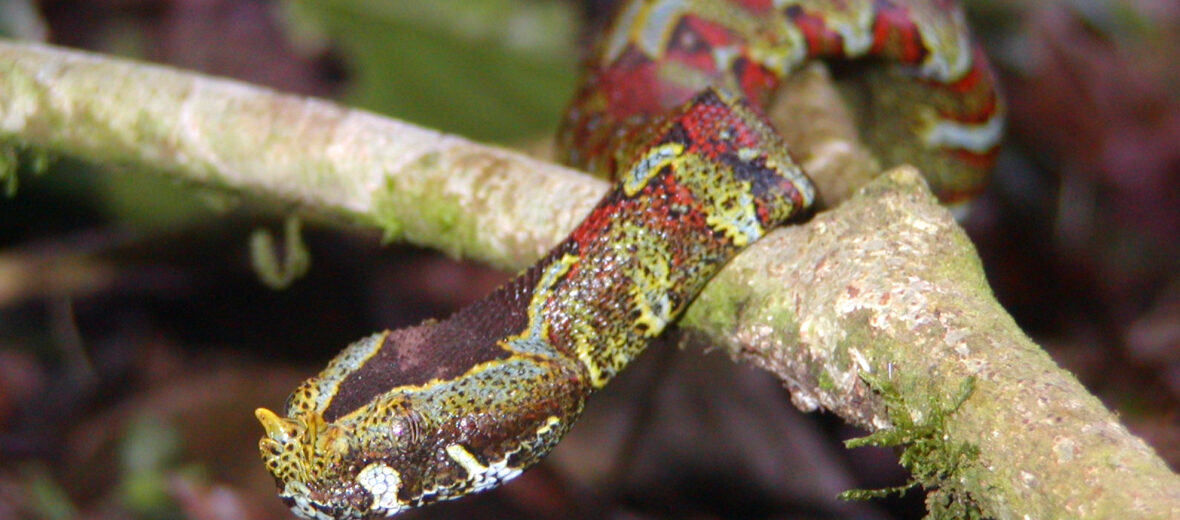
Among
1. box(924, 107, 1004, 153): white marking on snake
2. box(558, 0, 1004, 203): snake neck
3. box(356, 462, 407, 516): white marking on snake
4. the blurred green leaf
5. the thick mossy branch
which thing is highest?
the blurred green leaf

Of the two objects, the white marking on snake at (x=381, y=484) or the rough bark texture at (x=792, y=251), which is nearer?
the rough bark texture at (x=792, y=251)

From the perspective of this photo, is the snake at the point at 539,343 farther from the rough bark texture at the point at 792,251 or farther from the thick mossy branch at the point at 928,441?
the thick mossy branch at the point at 928,441

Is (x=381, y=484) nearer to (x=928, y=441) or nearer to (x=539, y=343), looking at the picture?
(x=539, y=343)

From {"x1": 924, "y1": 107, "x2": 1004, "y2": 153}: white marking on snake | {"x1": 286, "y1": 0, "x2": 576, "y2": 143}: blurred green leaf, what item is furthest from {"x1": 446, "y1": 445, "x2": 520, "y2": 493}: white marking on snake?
{"x1": 286, "y1": 0, "x2": 576, "y2": 143}: blurred green leaf

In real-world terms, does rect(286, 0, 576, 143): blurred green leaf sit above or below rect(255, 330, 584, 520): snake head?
above

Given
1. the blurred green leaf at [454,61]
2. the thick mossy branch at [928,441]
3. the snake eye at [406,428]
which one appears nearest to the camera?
the thick mossy branch at [928,441]

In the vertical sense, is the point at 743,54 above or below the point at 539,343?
above

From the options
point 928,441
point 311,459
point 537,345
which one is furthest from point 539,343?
point 928,441

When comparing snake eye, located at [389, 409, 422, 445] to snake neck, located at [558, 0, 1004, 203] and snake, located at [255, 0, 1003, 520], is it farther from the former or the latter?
snake neck, located at [558, 0, 1004, 203]

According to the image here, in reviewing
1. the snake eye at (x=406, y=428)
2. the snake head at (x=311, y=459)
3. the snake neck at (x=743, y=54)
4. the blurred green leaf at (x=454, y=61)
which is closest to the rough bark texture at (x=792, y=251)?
the snake neck at (x=743, y=54)
